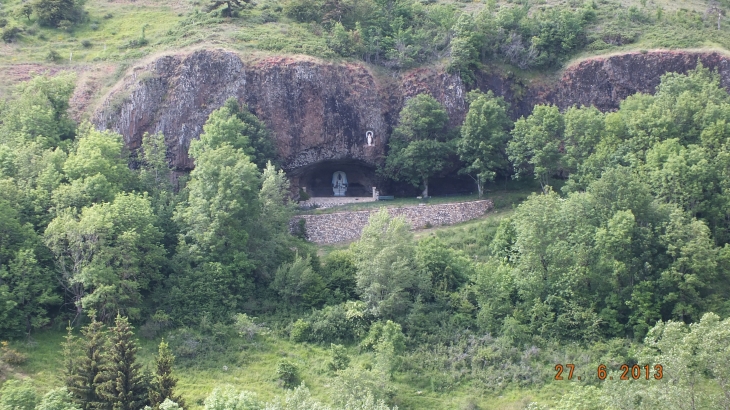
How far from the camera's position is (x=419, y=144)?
52000 millimetres

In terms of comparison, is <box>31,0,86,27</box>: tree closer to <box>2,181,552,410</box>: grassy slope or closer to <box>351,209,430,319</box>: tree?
<box>2,181,552,410</box>: grassy slope

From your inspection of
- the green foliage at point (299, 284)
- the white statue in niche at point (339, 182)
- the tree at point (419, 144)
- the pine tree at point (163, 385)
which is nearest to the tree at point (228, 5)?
the white statue in niche at point (339, 182)

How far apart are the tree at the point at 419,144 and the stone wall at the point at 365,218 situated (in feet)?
9.13

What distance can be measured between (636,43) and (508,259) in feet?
66.3

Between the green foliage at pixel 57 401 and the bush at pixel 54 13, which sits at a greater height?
the bush at pixel 54 13

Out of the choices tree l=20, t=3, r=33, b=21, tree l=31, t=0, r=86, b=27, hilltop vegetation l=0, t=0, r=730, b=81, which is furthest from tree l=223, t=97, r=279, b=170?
tree l=20, t=3, r=33, b=21

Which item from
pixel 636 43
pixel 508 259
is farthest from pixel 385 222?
pixel 636 43

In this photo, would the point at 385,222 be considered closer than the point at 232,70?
Yes

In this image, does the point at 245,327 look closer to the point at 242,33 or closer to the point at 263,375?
the point at 263,375

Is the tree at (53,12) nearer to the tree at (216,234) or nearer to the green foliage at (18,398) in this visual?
the tree at (216,234)

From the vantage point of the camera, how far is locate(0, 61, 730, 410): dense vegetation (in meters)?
38.6

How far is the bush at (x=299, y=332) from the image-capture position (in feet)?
134

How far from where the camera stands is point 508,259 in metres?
44.0

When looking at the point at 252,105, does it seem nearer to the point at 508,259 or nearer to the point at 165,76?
the point at 165,76
